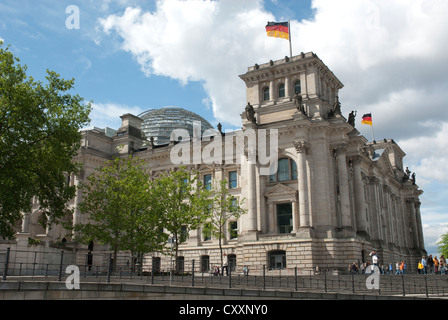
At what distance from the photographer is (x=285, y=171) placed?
52281 millimetres

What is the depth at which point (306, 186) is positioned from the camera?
49594mm

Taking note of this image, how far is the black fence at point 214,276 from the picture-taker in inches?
997

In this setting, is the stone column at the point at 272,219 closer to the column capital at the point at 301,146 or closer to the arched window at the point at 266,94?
the column capital at the point at 301,146

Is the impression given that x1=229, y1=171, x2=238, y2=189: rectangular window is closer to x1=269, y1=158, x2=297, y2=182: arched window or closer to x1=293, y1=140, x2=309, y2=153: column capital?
x1=269, y1=158, x2=297, y2=182: arched window

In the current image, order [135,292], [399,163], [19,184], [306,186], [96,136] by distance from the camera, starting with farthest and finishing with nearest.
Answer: [399,163] < [96,136] < [306,186] < [19,184] < [135,292]

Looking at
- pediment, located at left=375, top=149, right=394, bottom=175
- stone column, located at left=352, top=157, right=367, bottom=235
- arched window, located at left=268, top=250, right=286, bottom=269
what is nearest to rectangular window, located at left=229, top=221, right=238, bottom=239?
arched window, located at left=268, top=250, right=286, bottom=269

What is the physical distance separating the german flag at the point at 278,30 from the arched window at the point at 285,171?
48.0ft

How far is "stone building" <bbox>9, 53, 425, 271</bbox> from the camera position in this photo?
159 ft

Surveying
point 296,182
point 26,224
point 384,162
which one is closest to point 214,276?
point 296,182

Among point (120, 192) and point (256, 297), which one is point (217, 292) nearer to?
point (256, 297)

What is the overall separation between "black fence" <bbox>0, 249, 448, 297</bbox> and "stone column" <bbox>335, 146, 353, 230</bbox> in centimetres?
717

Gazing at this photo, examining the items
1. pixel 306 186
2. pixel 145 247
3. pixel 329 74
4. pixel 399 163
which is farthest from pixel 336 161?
pixel 399 163

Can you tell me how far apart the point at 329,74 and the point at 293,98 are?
7013 mm

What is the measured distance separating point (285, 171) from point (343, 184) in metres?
6.53
